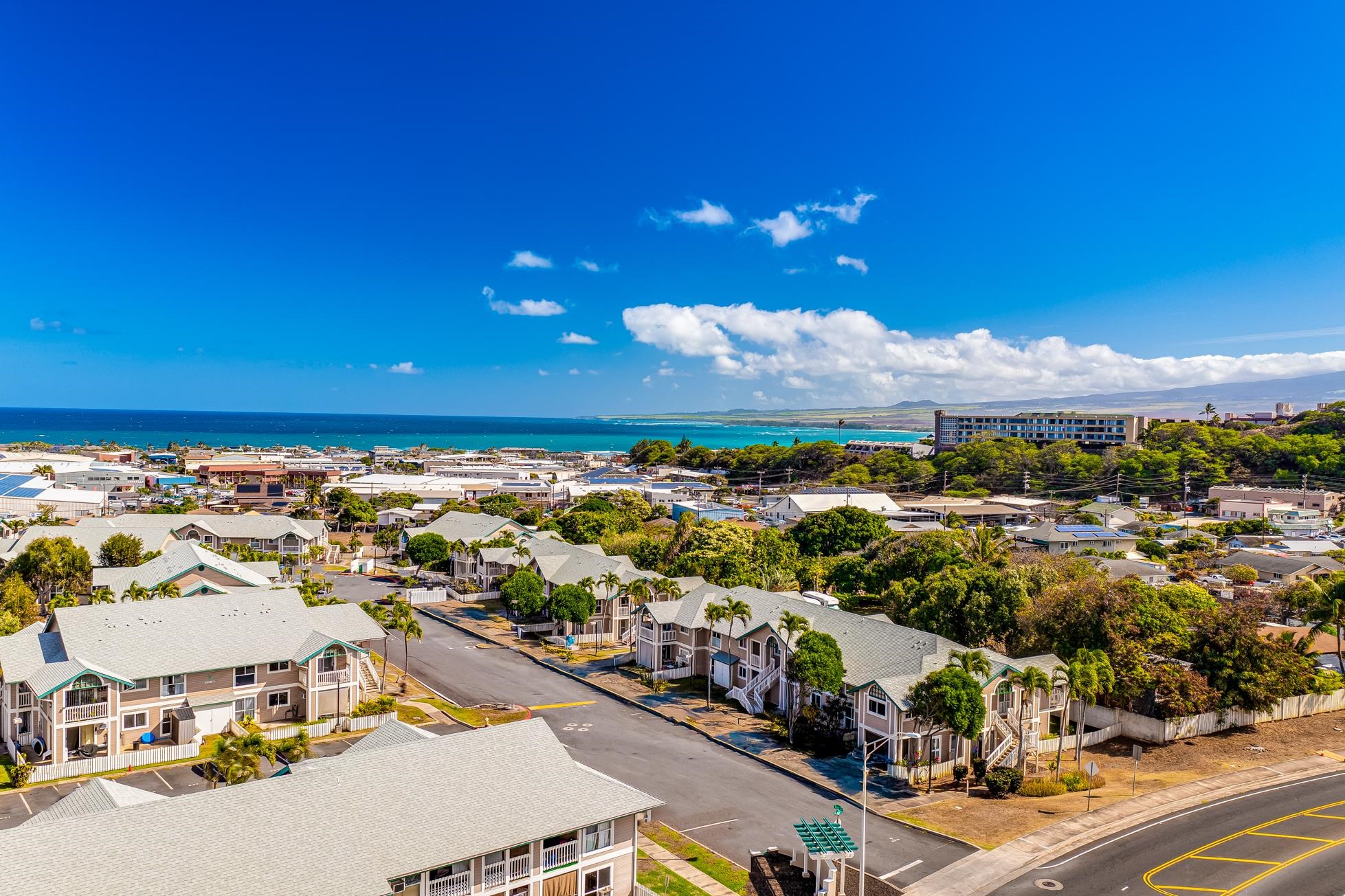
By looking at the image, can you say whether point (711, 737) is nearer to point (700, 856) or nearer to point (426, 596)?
point (700, 856)

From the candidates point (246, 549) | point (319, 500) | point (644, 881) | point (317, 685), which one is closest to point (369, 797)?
point (644, 881)

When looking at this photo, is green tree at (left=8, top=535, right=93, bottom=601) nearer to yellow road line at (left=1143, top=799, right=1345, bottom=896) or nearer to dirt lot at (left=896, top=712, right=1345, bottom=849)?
dirt lot at (left=896, top=712, right=1345, bottom=849)

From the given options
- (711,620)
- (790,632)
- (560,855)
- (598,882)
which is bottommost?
(598,882)

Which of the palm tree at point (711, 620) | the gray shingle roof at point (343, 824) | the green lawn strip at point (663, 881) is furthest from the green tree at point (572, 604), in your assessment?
the gray shingle roof at point (343, 824)

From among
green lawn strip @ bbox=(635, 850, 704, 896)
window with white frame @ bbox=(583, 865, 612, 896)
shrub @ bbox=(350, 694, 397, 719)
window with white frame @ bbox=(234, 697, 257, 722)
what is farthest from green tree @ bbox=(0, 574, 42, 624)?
window with white frame @ bbox=(583, 865, 612, 896)

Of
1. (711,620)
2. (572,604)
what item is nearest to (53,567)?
(572,604)

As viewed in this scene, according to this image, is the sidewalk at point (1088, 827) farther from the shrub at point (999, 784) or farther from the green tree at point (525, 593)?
the green tree at point (525, 593)

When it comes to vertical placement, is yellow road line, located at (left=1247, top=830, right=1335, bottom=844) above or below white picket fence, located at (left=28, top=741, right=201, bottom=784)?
below
